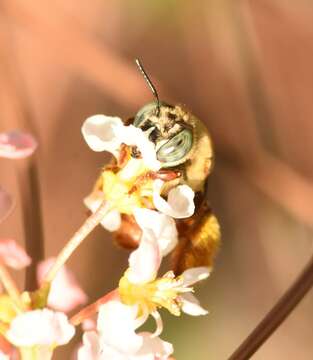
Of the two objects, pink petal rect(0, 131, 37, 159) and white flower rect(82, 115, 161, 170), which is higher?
white flower rect(82, 115, 161, 170)

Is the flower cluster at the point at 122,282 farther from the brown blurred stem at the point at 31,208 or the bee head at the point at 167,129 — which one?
the brown blurred stem at the point at 31,208

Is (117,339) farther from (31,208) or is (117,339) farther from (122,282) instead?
(31,208)

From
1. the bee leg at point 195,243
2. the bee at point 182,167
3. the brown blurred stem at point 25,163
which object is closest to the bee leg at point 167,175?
the bee at point 182,167

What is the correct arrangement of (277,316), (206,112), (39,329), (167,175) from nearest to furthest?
(39,329), (167,175), (277,316), (206,112)

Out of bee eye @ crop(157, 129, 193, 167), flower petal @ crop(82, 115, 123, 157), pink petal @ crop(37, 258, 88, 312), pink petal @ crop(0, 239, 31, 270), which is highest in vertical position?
bee eye @ crop(157, 129, 193, 167)

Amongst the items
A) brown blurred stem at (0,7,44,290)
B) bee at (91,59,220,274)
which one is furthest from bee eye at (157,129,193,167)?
brown blurred stem at (0,7,44,290)

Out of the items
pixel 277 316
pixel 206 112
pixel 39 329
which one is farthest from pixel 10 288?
pixel 206 112

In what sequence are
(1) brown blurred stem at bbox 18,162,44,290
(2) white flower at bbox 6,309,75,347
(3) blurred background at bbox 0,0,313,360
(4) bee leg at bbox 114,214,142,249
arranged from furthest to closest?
(3) blurred background at bbox 0,0,313,360 → (1) brown blurred stem at bbox 18,162,44,290 → (4) bee leg at bbox 114,214,142,249 → (2) white flower at bbox 6,309,75,347

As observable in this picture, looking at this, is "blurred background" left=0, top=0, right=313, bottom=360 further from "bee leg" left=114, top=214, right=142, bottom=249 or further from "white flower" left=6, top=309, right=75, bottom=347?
"white flower" left=6, top=309, right=75, bottom=347
